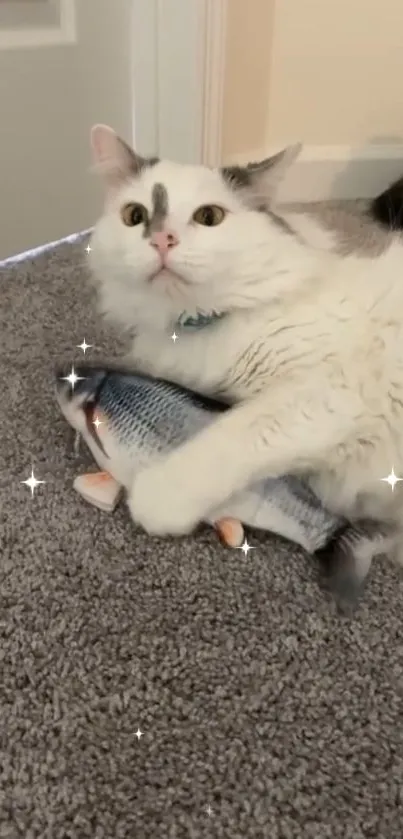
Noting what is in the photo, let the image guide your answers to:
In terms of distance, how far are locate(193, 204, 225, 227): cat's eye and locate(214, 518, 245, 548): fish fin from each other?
1.17 ft

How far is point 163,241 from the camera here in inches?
38.1

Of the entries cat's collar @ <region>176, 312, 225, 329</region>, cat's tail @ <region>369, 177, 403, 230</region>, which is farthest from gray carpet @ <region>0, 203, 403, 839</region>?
cat's tail @ <region>369, 177, 403, 230</region>

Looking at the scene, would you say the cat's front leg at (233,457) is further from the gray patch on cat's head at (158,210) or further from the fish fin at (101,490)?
the gray patch on cat's head at (158,210)

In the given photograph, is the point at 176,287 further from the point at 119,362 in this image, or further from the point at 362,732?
the point at 362,732

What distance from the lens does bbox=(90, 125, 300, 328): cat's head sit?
3.22ft

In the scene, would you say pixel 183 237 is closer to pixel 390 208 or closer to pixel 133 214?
pixel 133 214

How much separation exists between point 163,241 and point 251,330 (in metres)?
0.17

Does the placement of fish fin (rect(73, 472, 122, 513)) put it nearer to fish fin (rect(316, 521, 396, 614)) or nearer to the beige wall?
fish fin (rect(316, 521, 396, 614))

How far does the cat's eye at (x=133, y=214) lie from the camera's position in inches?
40.7

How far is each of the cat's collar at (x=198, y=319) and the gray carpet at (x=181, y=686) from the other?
25cm

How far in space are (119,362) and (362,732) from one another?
67 cm

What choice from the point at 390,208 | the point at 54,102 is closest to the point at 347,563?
the point at 390,208
